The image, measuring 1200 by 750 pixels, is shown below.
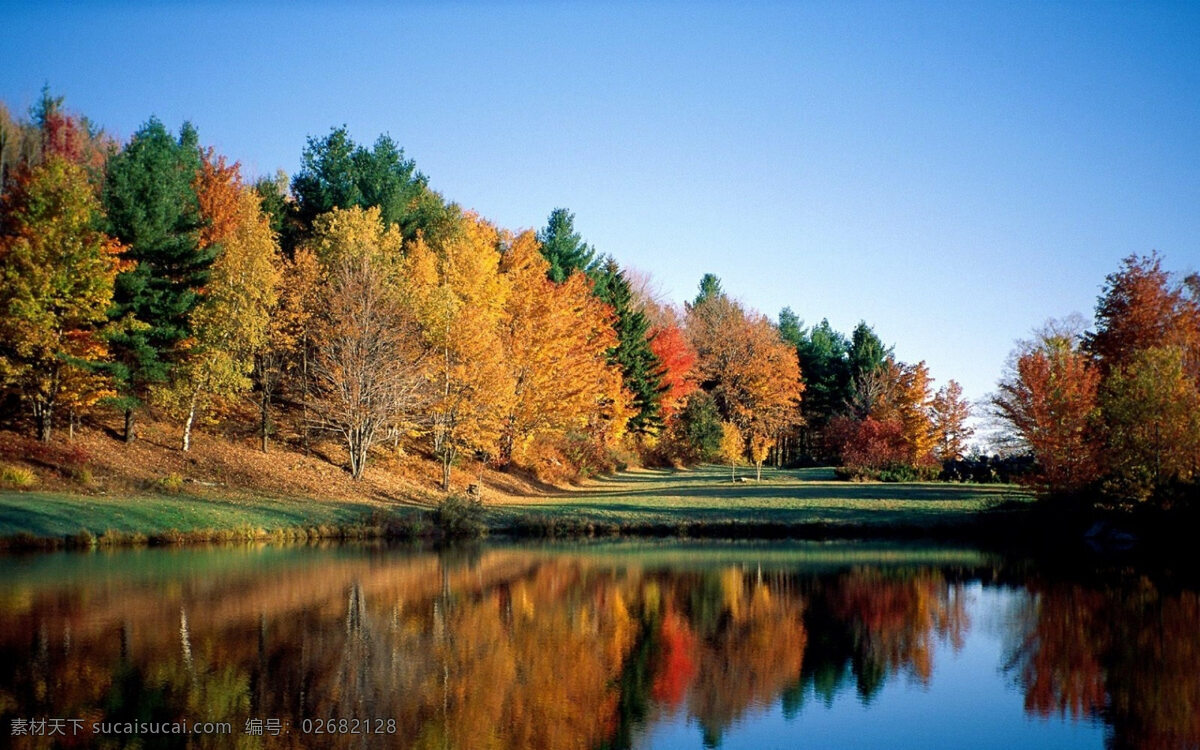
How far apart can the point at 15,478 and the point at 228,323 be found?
10.0 m

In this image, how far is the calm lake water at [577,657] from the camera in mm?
11242

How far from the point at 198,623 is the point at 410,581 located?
6763 mm

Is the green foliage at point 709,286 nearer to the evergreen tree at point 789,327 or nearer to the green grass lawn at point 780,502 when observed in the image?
the evergreen tree at point 789,327

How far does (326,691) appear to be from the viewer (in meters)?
12.4

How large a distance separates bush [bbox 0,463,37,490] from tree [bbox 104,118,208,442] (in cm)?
428

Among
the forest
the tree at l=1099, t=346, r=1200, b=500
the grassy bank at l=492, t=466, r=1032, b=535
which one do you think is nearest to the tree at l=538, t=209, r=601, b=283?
the forest

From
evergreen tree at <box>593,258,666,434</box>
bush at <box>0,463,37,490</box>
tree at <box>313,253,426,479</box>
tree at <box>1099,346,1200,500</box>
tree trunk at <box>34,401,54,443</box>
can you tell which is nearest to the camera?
bush at <box>0,463,37,490</box>

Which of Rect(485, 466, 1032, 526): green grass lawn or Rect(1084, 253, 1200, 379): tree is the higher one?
Rect(1084, 253, 1200, 379): tree

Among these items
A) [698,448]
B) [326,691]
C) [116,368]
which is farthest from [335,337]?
[698,448]

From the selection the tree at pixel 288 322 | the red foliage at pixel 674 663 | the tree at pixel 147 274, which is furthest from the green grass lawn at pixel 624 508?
the red foliage at pixel 674 663

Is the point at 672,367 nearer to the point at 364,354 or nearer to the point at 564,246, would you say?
the point at 564,246

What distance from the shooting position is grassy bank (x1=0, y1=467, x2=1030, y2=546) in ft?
89.8

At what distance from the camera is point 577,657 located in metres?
15.1

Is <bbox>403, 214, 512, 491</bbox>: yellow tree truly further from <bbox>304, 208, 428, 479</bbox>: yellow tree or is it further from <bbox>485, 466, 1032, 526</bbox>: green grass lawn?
<bbox>485, 466, 1032, 526</bbox>: green grass lawn
